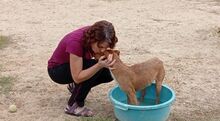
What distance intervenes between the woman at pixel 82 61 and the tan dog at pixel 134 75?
103 millimetres

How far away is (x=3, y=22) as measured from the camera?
7.66 m

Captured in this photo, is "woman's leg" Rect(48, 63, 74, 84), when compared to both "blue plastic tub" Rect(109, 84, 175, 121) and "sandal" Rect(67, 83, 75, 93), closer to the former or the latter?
"sandal" Rect(67, 83, 75, 93)

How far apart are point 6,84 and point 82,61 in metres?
1.35

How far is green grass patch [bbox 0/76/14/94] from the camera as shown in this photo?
488 centimetres

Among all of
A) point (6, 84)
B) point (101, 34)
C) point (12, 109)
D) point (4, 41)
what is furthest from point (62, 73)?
point (4, 41)

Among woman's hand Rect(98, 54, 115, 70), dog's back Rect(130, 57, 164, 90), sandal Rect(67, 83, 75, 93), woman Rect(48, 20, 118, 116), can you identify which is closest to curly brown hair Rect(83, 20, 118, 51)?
woman Rect(48, 20, 118, 116)

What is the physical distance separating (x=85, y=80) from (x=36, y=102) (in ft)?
2.56

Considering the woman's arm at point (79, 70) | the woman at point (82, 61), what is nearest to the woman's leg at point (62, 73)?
the woman at point (82, 61)

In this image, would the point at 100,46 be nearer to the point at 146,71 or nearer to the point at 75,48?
the point at 75,48

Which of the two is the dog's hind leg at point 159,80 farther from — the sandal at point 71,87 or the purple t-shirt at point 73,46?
the sandal at point 71,87

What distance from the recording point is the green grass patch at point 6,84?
16.0ft

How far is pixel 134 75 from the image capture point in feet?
13.0

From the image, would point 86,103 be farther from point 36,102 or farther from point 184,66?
point 184,66

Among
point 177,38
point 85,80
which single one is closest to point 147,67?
point 85,80
